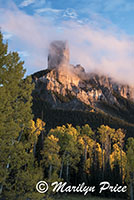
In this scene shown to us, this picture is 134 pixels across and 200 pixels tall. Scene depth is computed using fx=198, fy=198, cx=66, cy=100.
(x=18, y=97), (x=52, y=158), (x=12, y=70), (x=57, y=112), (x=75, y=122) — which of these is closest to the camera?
(x=12, y=70)

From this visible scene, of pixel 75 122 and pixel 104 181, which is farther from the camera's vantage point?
pixel 75 122

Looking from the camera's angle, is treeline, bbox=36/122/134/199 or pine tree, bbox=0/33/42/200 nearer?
pine tree, bbox=0/33/42/200

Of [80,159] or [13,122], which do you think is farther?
[80,159]

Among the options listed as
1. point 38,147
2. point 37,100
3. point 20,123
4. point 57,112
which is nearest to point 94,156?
point 38,147

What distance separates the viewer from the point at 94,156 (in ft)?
138

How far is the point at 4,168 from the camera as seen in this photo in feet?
31.2

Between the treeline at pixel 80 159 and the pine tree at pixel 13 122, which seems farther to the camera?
the treeline at pixel 80 159

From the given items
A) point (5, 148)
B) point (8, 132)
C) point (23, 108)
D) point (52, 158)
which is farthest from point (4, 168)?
point (52, 158)

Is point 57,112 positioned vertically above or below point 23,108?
above

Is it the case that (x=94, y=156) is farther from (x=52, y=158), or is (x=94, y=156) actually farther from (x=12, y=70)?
(x=12, y=70)

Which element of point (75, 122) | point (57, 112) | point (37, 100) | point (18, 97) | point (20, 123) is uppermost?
point (37, 100)

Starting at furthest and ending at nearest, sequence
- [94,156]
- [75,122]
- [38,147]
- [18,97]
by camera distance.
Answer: [75,122] → [94,156] → [38,147] → [18,97]

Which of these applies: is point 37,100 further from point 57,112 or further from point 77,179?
point 77,179

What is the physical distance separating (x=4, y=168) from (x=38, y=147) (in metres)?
25.8
